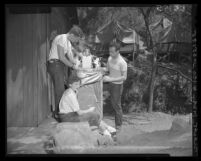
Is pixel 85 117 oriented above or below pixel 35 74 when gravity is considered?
below

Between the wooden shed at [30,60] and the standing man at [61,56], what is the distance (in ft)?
0.29

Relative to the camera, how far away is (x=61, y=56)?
23.1ft

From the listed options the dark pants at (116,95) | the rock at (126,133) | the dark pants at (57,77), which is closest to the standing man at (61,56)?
the dark pants at (57,77)

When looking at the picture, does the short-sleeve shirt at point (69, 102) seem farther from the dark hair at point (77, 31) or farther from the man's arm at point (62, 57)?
the dark hair at point (77, 31)

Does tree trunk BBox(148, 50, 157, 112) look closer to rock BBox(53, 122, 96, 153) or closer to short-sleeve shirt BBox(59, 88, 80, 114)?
rock BBox(53, 122, 96, 153)

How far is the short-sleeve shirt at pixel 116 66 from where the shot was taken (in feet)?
23.2

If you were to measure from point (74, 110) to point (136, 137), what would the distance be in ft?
3.71

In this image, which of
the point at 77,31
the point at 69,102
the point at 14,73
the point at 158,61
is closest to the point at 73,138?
the point at 69,102

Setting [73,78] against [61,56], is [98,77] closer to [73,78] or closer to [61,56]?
[73,78]

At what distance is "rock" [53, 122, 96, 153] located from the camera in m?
6.93

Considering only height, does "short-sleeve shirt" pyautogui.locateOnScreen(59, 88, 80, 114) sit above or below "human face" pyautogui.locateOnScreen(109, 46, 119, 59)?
below

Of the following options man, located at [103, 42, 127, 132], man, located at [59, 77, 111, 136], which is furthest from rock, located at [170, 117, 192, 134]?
man, located at [59, 77, 111, 136]

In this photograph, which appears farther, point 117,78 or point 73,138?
point 117,78
